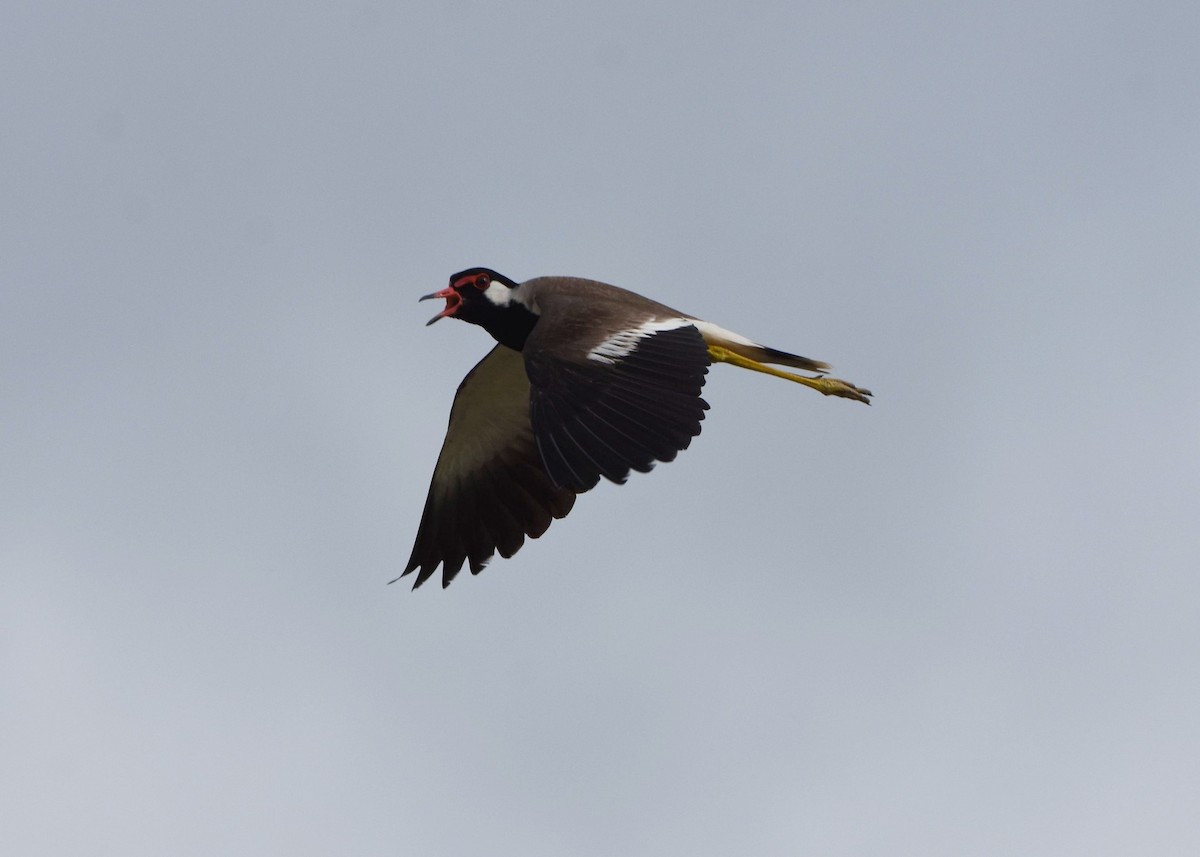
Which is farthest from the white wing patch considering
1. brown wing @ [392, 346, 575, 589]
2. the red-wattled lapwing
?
brown wing @ [392, 346, 575, 589]

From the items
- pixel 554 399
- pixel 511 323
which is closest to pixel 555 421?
pixel 554 399

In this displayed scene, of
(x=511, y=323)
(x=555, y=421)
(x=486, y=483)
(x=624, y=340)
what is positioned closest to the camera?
(x=555, y=421)

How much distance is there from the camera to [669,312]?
13.1 meters

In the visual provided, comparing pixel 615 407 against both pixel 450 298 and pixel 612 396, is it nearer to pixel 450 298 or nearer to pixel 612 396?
pixel 612 396

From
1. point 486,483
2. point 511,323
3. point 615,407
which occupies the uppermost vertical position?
point 511,323

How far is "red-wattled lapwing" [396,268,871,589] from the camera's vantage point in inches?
432

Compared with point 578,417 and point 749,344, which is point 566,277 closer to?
point 749,344

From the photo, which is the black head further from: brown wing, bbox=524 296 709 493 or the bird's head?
brown wing, bbox=524 296 709 493

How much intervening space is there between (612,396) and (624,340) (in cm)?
79

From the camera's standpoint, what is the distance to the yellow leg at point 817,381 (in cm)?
1380

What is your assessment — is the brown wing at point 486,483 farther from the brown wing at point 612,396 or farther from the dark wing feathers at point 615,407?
the dark wing feathers at point 615,407

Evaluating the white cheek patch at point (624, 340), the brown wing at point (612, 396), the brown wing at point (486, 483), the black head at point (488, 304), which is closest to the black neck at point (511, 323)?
the black head at point (488, 304)

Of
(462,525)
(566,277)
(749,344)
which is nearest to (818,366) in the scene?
(749,344)

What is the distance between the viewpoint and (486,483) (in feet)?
48.2
